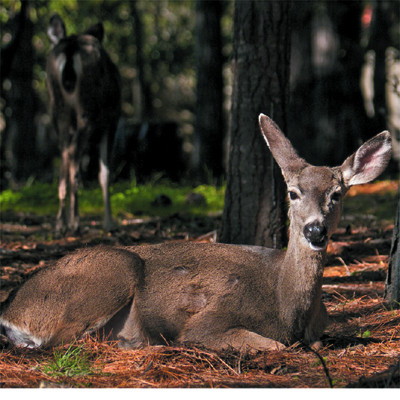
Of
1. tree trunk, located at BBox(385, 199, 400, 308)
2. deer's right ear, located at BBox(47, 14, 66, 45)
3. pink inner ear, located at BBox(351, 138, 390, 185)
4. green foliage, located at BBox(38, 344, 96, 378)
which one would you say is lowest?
green foliage, located at BBox(38, 344, 96, 378)

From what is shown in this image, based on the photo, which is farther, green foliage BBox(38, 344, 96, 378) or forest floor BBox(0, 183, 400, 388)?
green foliage BBox(38, 344, 96, 378)

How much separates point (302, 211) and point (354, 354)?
0.84m

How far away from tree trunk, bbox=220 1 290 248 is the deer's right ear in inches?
120

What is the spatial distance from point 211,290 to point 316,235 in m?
0.74

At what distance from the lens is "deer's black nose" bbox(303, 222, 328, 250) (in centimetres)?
354

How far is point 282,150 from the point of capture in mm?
4066

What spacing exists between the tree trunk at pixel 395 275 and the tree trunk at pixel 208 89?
7738 millimetres

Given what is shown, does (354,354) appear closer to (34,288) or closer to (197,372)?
(197,372)

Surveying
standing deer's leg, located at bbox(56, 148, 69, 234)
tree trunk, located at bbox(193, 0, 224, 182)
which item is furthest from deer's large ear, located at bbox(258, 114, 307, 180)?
tree trunk, located at bbox(193, 0, 224, 182)

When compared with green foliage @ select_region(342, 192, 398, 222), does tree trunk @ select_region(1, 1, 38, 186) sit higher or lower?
higher

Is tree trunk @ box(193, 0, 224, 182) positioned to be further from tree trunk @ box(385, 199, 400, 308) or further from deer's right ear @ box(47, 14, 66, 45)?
tree trunk @ box(385, 199, 400, 308)

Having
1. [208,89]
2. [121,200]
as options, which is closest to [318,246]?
[121,200]

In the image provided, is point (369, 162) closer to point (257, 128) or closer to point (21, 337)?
point (257, 128)

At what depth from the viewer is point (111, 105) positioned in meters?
7.59
